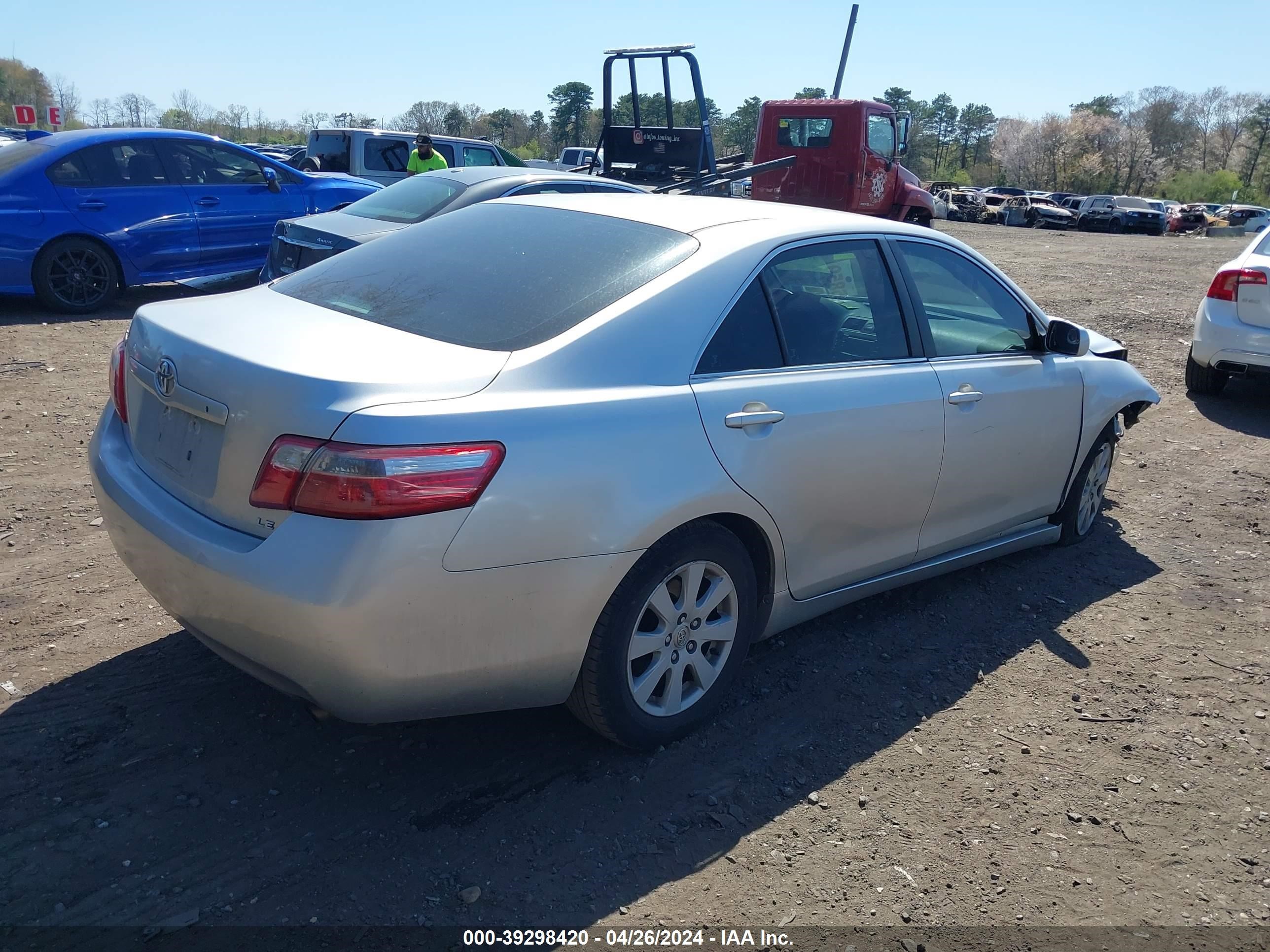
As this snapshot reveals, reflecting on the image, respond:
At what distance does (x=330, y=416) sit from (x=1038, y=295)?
13.3m

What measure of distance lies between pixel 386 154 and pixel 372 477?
13.8 meters

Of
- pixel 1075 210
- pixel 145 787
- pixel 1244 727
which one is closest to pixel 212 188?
pixel 145 787

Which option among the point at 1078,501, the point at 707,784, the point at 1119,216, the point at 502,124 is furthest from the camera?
the point at 502,124

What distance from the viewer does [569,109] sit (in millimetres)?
76938

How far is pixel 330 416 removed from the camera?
2479 millimetres

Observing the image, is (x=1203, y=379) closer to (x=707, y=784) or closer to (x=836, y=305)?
(x=836, y=305)

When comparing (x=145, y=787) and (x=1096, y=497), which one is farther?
(x=1096, y=497)

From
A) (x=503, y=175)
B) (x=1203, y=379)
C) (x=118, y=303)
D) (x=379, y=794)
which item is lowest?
(x=379, y=794)

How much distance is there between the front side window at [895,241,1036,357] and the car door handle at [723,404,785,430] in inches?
43.4

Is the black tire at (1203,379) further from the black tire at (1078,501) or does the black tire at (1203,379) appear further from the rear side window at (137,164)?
the rear side window at (137,164)

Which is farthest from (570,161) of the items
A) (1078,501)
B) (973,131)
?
(973,131)

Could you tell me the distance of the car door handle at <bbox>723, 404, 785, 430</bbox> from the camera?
308 centimetres

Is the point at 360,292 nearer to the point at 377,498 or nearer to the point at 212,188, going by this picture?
the point at 377,498

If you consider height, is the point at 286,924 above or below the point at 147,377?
below
